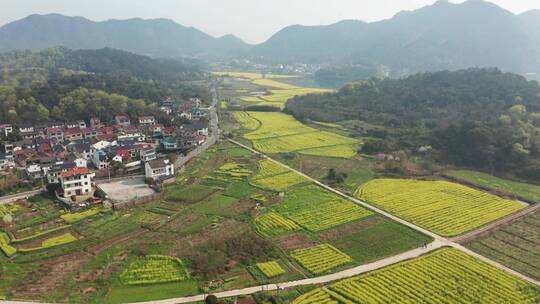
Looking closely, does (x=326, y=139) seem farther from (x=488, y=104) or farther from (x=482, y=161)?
(x=488, y=104)

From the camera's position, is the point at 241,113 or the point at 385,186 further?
the point at 241,113

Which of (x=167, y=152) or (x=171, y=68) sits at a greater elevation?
(x=171, y=68)

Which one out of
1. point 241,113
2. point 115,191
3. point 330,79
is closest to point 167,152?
point 115,191

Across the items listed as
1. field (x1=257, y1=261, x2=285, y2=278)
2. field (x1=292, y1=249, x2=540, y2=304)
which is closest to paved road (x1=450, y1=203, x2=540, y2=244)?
field (x1=292, y1=249, x2=540, y2=304)

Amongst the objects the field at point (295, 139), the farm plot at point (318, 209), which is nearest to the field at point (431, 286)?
the farm plot at point (318, 209)

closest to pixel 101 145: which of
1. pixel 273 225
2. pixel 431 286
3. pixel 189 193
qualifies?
pixel 189 193

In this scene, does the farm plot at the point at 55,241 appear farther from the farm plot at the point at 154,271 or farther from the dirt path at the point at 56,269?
the farm plot at the point at 154,271

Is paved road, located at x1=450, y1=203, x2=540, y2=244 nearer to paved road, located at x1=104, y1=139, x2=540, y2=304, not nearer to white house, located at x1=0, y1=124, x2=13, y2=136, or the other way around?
paved road, located at x1=104, y1=139, x2=540, y2=304
